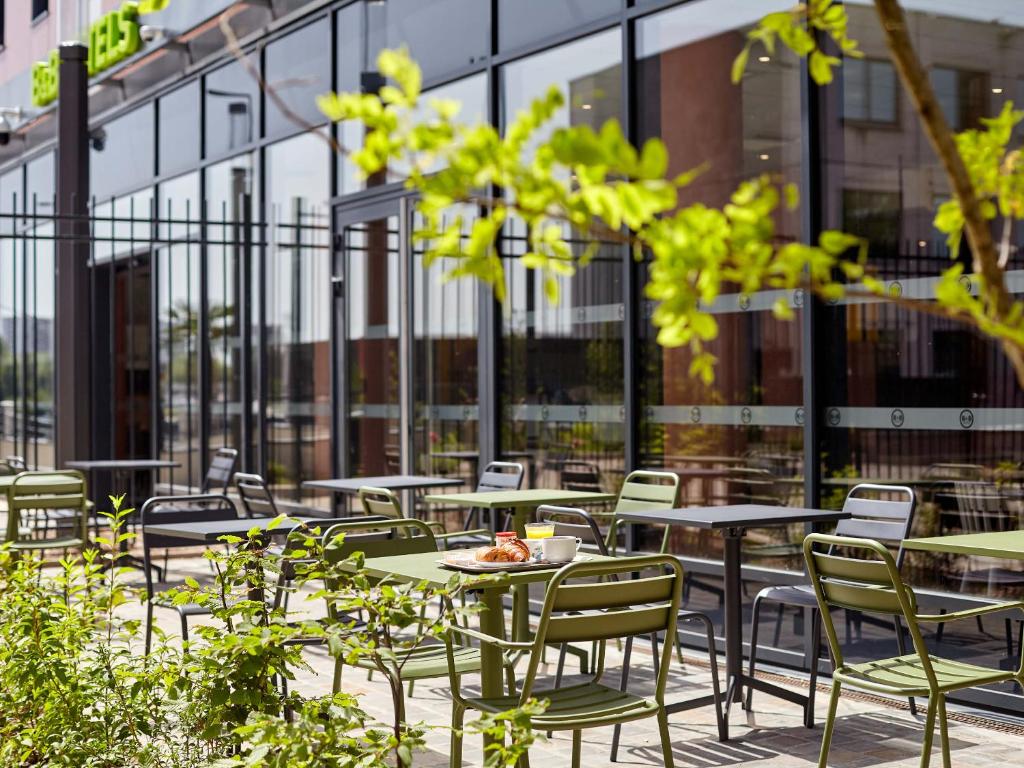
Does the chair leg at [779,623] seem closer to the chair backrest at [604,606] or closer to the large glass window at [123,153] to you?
the chair backrest at [604,606]

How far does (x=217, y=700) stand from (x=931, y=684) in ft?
6.75

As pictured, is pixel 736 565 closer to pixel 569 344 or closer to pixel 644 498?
pixel 644 498

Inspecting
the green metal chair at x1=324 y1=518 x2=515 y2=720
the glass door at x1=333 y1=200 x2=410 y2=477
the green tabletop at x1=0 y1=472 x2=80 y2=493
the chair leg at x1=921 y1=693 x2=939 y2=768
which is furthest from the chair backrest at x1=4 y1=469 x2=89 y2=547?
the chair leg at x1=921 y1=693 x2=939 y2=768

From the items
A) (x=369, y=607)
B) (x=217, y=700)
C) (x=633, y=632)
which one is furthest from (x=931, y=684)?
(x=217, y=700)

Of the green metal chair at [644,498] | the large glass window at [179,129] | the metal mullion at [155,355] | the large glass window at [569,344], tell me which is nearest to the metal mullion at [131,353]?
the metal mullion at [155,355]

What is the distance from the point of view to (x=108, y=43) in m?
13.2

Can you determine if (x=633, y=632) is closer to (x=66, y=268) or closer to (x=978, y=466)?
(x=978, y=466)

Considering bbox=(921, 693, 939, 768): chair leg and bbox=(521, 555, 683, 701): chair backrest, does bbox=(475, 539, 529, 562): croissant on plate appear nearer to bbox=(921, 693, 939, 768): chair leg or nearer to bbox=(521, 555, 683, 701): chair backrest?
bbox=(521, 555, 683, 701): chair backrest

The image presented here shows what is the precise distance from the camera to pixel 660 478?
24.8ft

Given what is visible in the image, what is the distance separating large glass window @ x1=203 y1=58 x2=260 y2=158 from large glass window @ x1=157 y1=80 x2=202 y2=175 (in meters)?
0.26

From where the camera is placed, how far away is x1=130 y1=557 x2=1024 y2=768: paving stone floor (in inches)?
195

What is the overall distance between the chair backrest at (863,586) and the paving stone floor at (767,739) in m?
0.93

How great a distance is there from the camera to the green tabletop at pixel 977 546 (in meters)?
4.21

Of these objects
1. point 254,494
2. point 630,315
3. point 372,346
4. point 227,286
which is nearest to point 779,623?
point 630,315
